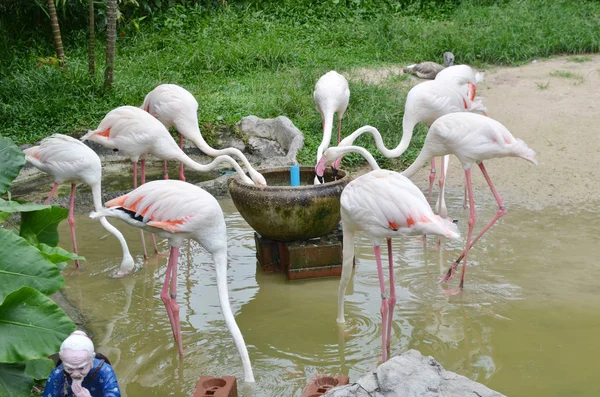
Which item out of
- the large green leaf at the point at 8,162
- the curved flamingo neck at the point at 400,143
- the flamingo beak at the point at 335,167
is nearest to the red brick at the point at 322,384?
the large green leaf at the point at 8,162

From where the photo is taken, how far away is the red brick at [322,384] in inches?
145

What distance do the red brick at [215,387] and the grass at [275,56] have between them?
180 inches

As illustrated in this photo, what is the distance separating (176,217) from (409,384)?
208 centimetres

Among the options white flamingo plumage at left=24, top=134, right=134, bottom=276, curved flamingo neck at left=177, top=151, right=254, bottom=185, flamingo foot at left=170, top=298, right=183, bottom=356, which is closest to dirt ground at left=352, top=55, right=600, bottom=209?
curved flamingo neck at left=177, top=151, right=254, bottom=185

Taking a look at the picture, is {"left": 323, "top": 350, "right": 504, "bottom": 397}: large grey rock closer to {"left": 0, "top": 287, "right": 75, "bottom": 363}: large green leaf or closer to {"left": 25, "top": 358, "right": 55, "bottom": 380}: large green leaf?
{"left": 0, "top": 287, "right": 75, "bottom": 363}: large green leaf

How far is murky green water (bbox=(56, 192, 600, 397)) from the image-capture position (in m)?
4.35

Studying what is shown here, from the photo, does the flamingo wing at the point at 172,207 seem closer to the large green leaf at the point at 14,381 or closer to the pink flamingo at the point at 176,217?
the pink flamingo at the point at 176,217

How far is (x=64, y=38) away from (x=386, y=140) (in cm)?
665

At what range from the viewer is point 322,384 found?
376 centimetres

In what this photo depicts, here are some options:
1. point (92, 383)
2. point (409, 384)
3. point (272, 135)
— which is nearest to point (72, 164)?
point (92, 383)

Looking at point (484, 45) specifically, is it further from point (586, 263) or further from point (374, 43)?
point (586, 263)

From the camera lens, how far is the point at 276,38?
1241cm

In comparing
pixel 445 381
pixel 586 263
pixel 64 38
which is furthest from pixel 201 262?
pixel 64 38

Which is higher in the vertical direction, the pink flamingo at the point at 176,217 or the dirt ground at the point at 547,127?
the dirt ground at the point at 547,127
